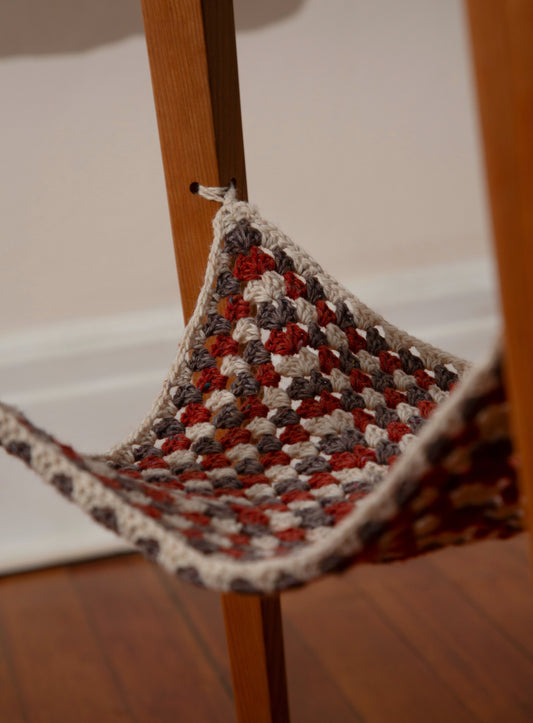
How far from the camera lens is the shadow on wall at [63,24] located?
3.71 ft

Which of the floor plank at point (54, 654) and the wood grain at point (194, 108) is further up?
the wood grain at point (194, 108)

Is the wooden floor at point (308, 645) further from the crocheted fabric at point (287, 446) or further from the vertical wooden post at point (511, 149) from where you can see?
the vertical wooden post at point (511, 149)

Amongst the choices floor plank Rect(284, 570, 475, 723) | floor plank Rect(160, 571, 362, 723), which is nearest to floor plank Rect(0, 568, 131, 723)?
floor plank Rect(160, 571, 362, 723)

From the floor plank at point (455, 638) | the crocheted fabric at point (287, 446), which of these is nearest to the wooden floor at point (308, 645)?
the floor plank at point (455, 638)

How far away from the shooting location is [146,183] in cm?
124

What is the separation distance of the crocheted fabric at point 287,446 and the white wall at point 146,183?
2.01 feet

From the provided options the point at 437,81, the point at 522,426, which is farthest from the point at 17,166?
the point at 522,426

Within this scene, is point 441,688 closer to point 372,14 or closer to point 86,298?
point 86,298

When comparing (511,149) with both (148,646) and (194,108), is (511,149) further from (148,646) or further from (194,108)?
(148,646)

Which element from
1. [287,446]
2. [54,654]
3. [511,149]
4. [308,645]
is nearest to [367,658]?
[308,645]

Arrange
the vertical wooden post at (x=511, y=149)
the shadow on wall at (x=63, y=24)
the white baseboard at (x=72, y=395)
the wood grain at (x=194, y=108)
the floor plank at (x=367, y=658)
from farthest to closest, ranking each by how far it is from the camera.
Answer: the white baseboard at (x=72, y=395)
the shadow on wall at (x=63, y=24)
the floor plank at (x=367, y=658)
the wood grain at (x=194, y=108)
the vertical wooden post at (x=511, y=149)

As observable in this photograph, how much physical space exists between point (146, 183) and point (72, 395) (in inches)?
12.5

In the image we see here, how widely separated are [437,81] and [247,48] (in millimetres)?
289

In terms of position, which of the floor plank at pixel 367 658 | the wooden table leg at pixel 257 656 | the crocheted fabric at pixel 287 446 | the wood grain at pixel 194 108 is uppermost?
the wood grain at pixel 194 108
